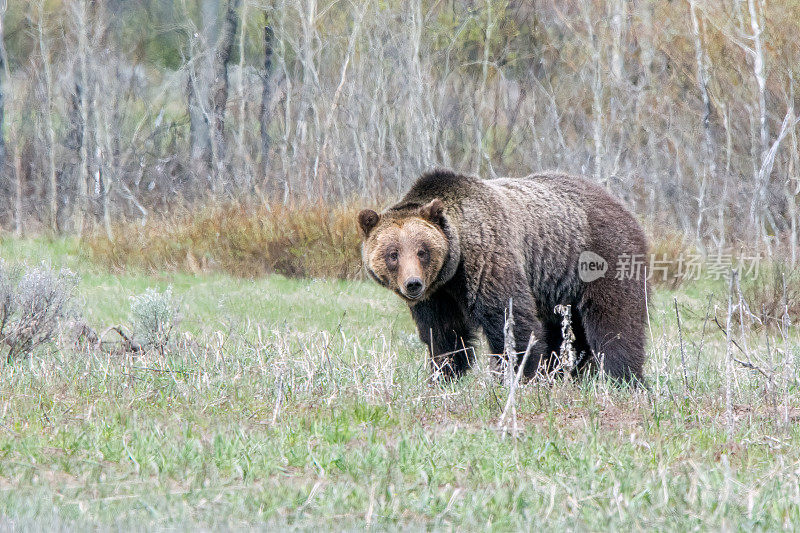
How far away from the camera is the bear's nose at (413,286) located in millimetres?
5711

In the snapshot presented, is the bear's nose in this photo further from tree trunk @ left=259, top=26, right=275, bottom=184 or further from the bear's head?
tree trunk @ left=259, top=26, right=275, bottom=184

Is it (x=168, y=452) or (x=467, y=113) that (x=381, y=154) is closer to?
(x=467, y=113)

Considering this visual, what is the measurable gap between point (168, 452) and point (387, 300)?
8.58 metres

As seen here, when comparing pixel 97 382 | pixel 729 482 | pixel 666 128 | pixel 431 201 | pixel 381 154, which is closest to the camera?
pixel 729 482

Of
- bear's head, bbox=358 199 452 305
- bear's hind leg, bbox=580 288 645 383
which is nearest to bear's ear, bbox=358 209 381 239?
bear's head, bbox=358 199 452 305

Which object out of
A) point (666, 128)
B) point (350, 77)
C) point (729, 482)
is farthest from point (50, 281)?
point (666, 128)

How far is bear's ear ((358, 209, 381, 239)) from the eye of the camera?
6.24 meters

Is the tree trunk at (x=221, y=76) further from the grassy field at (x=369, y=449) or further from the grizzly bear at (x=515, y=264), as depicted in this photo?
the grassy field at (x=369, y=449)

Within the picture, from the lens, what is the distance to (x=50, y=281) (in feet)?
24.5

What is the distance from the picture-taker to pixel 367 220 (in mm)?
6320

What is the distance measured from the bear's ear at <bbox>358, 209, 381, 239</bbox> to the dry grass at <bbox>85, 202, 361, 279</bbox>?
299 inches

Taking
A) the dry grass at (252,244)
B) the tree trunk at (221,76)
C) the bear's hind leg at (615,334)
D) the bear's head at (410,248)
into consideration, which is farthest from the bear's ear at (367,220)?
the tree trunk at (221,76)

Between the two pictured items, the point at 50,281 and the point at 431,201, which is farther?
the point at 50,281

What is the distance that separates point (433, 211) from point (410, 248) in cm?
33
